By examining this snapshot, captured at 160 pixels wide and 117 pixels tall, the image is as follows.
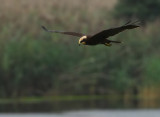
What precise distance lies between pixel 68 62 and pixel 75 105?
1889 millimetres

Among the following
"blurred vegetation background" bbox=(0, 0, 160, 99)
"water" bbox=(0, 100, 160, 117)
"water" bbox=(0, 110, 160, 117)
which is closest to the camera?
"water" bbox=(0, 110, 160, 117)

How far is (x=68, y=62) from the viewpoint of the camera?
25.6m

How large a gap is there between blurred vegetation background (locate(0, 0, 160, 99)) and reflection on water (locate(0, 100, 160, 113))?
0.57 metres

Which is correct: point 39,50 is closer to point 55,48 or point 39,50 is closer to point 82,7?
point 55,48

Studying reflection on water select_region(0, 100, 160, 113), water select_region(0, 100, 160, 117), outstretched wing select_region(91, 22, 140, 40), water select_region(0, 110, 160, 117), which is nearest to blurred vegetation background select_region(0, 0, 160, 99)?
reflection on water select_region(0, 100, 160, 113)

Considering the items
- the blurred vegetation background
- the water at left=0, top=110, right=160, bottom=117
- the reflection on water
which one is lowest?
the water at left=0, top=110, right=160, bottom=117

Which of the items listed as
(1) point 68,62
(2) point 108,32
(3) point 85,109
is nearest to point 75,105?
(3) point 85,109

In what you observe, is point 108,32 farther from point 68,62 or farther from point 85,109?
point 68,62

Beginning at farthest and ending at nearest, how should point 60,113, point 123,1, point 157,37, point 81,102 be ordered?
point 123,1, point 157,37, point 81,102, point 60,113

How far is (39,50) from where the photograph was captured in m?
25.3

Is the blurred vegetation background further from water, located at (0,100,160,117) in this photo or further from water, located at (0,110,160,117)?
water, located at (0,110,160,117)

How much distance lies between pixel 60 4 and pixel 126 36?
420cm

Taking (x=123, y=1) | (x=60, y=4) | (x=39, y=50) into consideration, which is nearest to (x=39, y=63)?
(x=39, y=50)

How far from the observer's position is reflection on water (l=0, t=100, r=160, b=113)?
2323 cm
